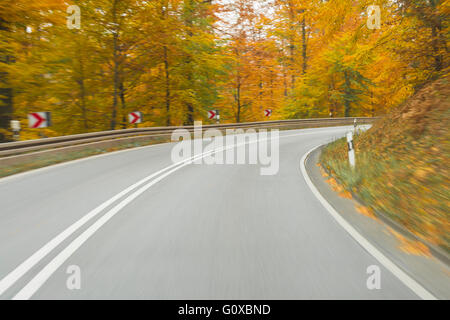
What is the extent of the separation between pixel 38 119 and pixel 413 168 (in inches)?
413

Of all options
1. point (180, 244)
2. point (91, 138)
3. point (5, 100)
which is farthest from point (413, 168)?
point (5, 100)

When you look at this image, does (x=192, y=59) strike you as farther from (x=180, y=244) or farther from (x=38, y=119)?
(x=180, y=244)

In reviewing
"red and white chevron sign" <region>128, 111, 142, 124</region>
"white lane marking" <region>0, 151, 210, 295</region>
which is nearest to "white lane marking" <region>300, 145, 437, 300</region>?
"white lane marking" <region>0, 151, 210, 295</region>

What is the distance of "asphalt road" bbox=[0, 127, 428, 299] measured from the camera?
3229 mm

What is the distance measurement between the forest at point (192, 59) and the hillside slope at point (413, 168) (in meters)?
2.59

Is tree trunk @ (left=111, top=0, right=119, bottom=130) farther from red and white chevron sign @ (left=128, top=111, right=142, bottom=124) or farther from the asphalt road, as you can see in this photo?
the asphalt road

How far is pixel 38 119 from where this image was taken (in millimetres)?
11062

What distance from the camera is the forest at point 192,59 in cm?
1185

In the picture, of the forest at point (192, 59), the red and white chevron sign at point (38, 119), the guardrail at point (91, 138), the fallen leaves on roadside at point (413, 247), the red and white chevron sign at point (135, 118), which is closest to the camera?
the fallen leaves on roadside at point (413, 247)

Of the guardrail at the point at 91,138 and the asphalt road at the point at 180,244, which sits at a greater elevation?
the guardrail at the point at 91,138

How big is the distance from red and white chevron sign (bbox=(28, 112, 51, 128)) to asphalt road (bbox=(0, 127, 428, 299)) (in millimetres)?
3957

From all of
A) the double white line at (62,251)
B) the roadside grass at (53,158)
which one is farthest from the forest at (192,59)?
the double white line at (62,251)

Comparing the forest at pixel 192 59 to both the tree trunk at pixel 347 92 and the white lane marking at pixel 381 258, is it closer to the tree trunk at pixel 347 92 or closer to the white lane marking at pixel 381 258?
the tree trunk at pixel 347 92
